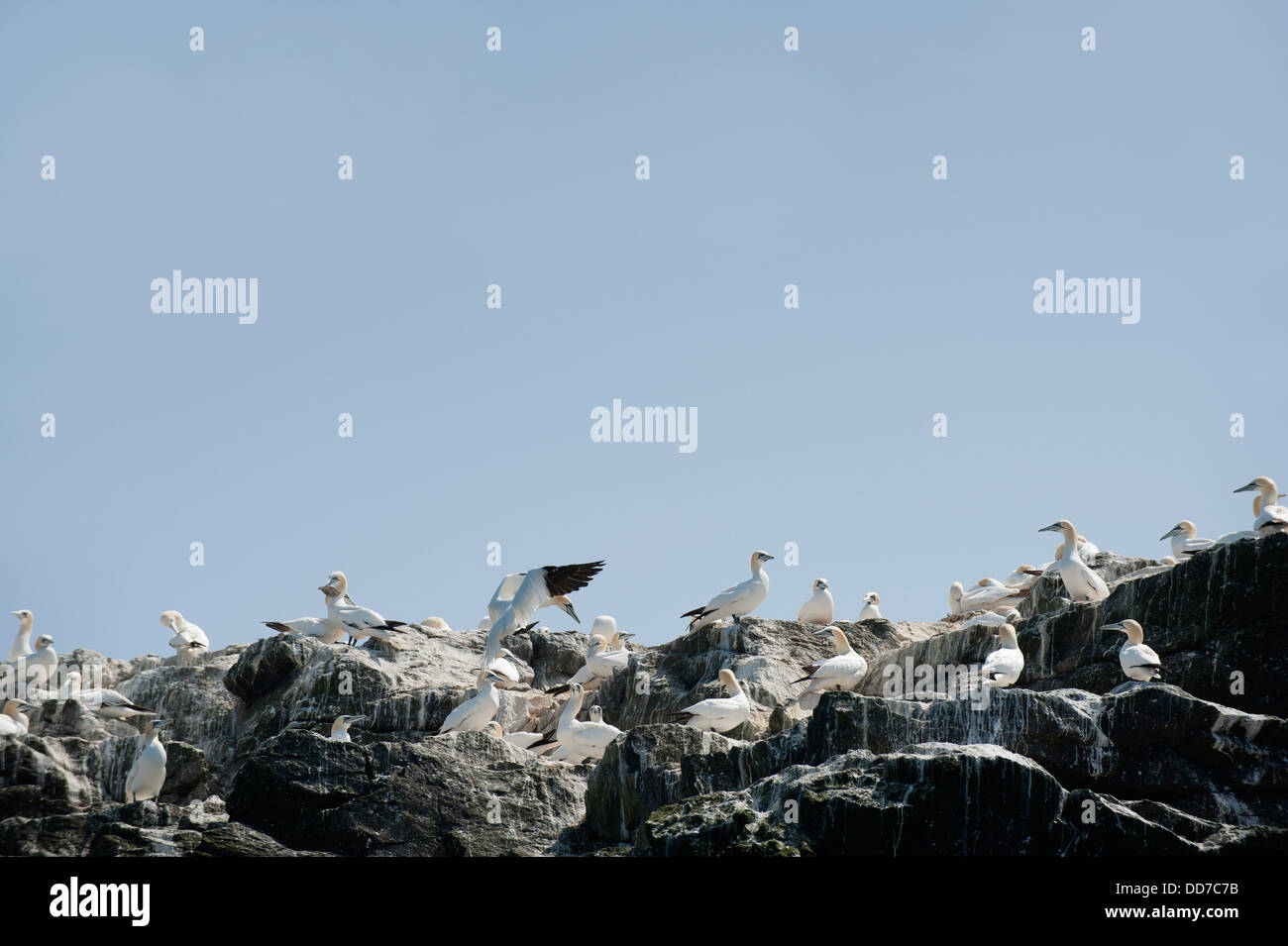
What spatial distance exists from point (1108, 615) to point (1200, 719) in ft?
12.6

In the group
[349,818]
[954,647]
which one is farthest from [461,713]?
[954,647]

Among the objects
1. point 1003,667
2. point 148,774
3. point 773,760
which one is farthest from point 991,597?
point 148,774

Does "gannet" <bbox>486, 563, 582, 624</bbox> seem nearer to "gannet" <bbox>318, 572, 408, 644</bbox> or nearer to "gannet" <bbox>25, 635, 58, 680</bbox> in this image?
"gannet" <bbox>318, 572, 408, 644</bbox>

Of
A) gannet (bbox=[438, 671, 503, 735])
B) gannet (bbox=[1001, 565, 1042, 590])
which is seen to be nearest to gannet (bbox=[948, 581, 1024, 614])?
gannet (bbox=[1001, 565, 1042, 590])

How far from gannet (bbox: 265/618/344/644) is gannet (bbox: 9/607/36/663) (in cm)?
560

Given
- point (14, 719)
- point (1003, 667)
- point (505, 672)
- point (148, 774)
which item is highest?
point (1003, 667)

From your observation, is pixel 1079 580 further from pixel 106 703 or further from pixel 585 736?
pixel 106 703

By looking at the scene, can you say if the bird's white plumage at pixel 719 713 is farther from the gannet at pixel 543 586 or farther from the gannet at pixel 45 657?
the gannet at pixel 45 657

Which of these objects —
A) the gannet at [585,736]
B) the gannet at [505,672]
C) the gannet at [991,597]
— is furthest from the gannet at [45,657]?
the gannet at [991,597]

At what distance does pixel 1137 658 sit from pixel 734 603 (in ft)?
24.1

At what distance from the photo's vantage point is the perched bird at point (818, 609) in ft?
A: 81.3

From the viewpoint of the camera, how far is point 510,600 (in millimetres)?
21938
